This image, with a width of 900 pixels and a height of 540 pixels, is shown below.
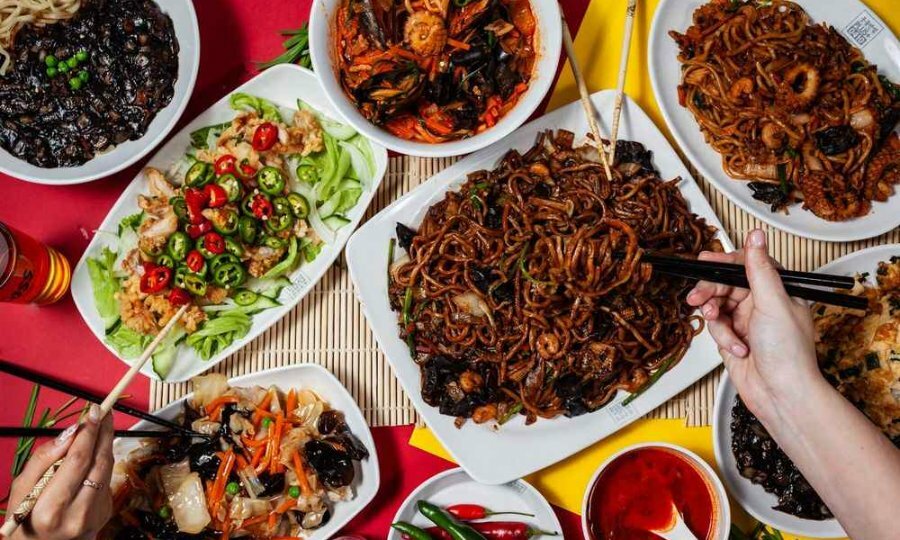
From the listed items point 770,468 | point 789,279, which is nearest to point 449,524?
point 770,468

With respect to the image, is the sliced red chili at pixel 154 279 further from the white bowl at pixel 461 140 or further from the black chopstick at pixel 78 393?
the white bowl at pixel 461 140

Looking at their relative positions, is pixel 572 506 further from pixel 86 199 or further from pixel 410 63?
pixel 86 199

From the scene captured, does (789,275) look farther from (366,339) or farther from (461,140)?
(366,339)

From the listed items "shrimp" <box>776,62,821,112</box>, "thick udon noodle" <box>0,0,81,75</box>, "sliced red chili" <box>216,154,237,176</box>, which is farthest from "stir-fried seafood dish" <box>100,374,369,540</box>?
"shrimp" <box>776,62,821,112</box>

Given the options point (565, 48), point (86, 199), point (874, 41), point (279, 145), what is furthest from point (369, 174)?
point (874, 41)

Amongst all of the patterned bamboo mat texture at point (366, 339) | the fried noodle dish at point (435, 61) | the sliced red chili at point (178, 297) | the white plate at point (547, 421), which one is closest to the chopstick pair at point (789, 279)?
the white plate at point (547, 421)

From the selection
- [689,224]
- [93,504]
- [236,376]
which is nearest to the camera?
[93,504]

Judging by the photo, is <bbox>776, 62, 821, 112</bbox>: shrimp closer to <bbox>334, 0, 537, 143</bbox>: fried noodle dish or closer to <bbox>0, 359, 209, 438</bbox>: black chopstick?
<bbox>334, 0, 537, 143</bbox>: fried noodle dish
